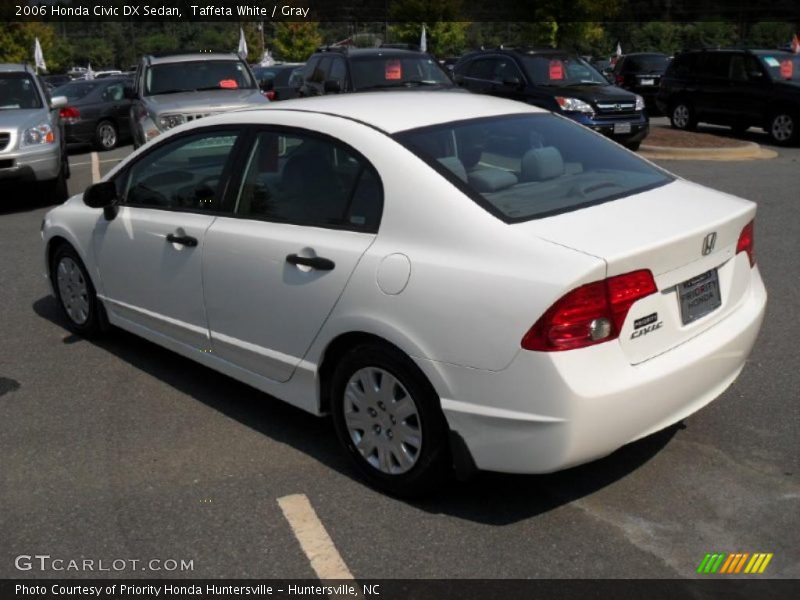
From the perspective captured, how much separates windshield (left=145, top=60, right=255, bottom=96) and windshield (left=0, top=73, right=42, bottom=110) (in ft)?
5.14

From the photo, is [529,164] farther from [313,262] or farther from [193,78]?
[193,78]

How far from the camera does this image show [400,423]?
3818 millimetres

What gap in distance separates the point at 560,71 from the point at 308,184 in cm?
1219

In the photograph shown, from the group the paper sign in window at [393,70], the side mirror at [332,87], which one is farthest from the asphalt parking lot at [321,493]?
the paper sign in window at [393,70]

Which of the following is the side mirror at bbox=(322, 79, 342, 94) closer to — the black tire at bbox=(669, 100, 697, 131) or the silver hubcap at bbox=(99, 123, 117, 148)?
the silver hubcap at bbox=(99, 123, 117, 148)

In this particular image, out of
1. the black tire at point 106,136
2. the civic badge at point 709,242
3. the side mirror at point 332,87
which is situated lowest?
the black tire at point 106,136

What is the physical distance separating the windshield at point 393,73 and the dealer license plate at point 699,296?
408 inches

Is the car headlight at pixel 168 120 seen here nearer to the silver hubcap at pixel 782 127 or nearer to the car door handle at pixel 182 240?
the car door handle at pixel 182 240

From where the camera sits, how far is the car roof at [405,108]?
13.9 feet

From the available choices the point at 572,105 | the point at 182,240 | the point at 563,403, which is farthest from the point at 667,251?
the point at 572,105

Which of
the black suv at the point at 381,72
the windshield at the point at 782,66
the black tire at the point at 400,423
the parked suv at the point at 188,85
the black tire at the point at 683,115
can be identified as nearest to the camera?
the black tire at the point at 400,423

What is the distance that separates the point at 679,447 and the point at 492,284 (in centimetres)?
157

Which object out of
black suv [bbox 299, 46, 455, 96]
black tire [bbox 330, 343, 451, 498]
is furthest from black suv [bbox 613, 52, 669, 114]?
black tire [bbox 330, 343, 451, 498]
